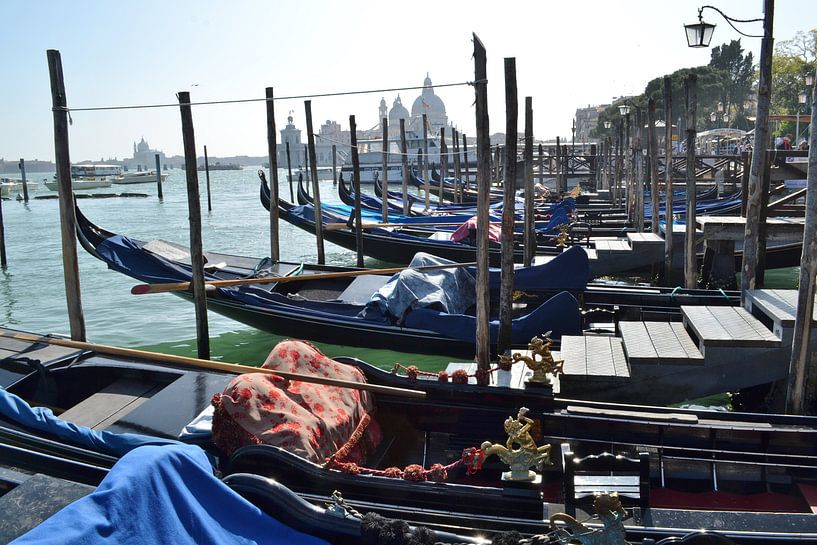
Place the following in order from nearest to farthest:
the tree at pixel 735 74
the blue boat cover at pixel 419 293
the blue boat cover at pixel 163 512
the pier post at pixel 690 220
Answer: the blue boat cover at pixel 163 512, the blue boat cover at pixel 419 293, the pier post at pixel 690 220, the tree at pixel 735 74

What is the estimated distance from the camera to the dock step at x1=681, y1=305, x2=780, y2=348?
4262 millimetres

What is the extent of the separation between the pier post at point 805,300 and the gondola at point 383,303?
149 centimetres

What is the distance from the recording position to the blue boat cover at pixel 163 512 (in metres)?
1.85

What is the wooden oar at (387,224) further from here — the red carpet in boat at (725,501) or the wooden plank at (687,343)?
the red carpet in boat at (725,501)

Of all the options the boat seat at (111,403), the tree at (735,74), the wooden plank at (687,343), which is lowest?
the wooden plank at (687,343)

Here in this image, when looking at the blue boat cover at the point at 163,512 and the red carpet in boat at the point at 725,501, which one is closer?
the blue boat cover at the point at 163,512

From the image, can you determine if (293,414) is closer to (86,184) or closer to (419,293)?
(419,293)

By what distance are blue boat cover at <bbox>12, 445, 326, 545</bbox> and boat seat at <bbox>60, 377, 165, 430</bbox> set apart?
4.25ft

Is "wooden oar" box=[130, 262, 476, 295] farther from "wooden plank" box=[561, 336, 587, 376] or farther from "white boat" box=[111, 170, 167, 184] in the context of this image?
"white boat" box=[111, 170, 167, 184]

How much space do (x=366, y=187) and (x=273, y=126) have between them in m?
36.0

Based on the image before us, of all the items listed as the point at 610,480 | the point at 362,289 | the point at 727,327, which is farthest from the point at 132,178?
the point at 610,480

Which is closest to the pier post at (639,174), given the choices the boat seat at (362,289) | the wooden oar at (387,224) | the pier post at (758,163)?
the wooden oar at (387,224)

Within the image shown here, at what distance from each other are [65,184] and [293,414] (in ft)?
9.41

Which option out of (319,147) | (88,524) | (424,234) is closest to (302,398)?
(88,524)
